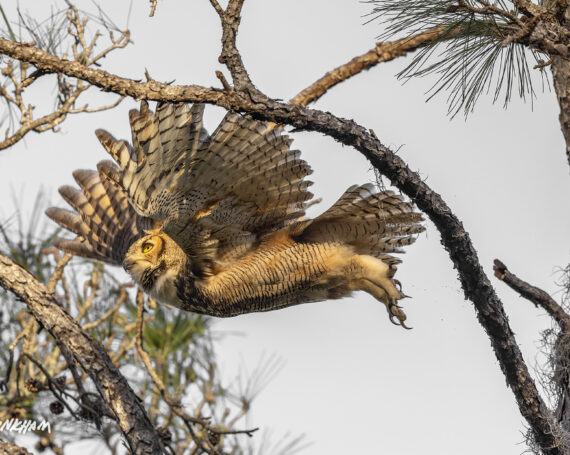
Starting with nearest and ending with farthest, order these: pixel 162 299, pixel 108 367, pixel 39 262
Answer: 1. pixel 108 367
2. pixel 162 299
3. pixel 39 262

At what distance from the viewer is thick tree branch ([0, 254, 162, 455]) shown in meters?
3.25

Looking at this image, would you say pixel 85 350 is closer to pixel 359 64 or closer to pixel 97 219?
pixel 97 219

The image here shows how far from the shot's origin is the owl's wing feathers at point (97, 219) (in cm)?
428

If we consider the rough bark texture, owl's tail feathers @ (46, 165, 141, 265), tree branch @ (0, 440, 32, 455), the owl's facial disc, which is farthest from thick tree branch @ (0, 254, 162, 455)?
the rough bark texture

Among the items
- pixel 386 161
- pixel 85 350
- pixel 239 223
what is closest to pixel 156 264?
pixel 239 223

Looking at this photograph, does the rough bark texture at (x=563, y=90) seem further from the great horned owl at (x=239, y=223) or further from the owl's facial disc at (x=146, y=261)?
the owl's facial disc at (x=146, y=261)

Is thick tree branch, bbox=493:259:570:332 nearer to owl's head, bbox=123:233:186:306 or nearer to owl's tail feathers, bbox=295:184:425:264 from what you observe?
owl's tail feathers, bbox=295:184:425:264

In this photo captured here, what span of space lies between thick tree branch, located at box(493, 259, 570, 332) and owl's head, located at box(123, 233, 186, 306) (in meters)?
1.40

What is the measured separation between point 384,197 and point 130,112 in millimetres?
1267

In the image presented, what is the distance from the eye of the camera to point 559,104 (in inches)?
127

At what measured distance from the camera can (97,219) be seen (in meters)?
4.35

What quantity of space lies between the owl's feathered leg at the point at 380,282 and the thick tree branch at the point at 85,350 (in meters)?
1.17

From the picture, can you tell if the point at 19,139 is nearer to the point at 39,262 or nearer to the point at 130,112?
the point at 130,112

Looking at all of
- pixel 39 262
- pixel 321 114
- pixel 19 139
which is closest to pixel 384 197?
pixel 321 114
